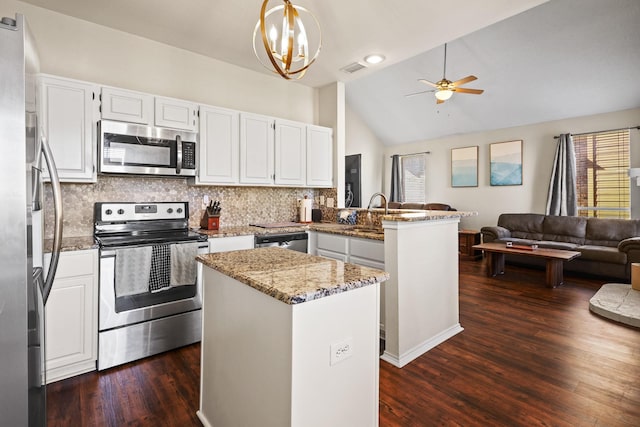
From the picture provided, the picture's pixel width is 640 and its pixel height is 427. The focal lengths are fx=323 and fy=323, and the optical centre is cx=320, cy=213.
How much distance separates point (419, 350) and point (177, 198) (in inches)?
104

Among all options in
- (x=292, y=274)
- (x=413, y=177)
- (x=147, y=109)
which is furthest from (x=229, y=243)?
(x=413, y=177)

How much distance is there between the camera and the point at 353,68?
371 centimetres

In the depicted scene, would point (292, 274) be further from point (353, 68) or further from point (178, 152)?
point (353, 68)

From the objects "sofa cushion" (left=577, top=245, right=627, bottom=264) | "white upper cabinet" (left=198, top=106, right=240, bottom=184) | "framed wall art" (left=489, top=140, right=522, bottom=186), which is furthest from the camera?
"framed wall art" (left=489, top=140, right=522, bottom=186)

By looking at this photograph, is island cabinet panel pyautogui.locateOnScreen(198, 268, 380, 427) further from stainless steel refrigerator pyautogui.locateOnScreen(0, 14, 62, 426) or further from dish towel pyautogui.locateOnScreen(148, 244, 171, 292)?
dish towel pyautogui.locateOnScreen(148, 244, 171, 292)

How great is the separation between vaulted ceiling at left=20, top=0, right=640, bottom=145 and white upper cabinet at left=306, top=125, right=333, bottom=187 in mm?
678

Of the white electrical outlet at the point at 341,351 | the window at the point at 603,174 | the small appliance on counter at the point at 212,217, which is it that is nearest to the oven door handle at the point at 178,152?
the small appliance on counter at the point at 212,217

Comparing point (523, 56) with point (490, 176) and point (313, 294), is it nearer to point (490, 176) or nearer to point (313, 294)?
point (490, 176)

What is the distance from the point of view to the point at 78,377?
2207 mm

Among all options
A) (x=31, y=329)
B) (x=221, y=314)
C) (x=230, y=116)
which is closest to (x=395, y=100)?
(x=230, y=116)

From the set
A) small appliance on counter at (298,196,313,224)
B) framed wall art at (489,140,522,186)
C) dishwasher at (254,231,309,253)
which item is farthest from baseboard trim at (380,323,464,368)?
framed wall art at (489,140,522,186)

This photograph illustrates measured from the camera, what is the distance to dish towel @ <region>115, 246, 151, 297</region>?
2.30 metres

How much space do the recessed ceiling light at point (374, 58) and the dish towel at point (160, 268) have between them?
2.72 metres

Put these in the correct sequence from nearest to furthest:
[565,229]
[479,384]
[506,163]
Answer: [479,384] → [565,229] → [506,163]
